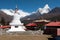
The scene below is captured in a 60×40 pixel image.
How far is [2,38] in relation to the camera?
3116 cm

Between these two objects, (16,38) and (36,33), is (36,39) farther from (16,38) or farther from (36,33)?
(36,33)

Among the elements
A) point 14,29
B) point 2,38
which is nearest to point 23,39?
point 2,38

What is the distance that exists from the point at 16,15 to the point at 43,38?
601 inches

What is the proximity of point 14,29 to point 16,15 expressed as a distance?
177 inches

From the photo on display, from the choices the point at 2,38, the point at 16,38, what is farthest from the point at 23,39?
the point at 2,38

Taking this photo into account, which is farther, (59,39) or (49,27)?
(49,27)

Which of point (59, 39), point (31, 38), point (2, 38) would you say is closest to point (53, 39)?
point (59, 39)

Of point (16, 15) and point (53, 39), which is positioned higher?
point (16, 15)

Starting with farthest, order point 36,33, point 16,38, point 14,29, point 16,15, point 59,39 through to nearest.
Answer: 1. point 16,15
2. point 14,29
3. point 36,33
4. point 16,38
5. point 59,39

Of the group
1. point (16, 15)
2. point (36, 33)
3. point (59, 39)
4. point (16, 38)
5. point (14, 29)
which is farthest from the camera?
point (16, 15)

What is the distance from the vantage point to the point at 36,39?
1239 inches

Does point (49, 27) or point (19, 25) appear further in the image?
point (49, 27)

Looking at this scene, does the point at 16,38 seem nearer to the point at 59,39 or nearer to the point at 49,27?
the point at 59,39

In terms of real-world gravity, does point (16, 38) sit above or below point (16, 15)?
below
